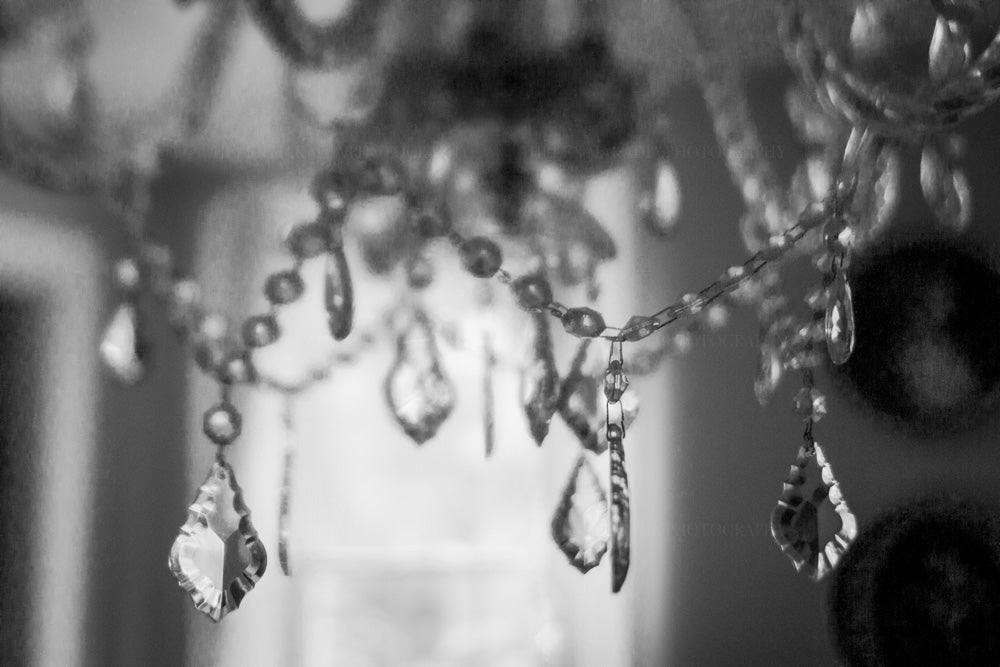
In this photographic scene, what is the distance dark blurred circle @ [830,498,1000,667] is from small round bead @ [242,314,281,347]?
417 millimetres

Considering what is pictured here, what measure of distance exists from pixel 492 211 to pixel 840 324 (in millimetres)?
232

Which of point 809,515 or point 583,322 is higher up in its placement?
point 583,322

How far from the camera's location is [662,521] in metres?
0.61

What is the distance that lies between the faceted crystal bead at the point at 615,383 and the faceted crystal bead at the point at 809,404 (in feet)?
0.40

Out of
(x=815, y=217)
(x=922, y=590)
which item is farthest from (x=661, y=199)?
(x=922, y=590)

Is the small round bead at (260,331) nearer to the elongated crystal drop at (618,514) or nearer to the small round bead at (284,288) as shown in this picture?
the small round bead at (284,288)

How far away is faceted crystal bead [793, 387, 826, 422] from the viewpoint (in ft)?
1.92

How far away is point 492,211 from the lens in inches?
23.8

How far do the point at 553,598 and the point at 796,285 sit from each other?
271mm

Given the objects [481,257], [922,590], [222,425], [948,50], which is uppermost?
[948,50]

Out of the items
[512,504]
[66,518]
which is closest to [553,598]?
[512,504]

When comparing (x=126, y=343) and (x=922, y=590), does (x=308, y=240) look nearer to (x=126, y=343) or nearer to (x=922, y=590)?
(x=126, y=343)

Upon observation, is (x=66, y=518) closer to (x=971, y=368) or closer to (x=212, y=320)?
(x=212, y=320)

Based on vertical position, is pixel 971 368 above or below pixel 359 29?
below
